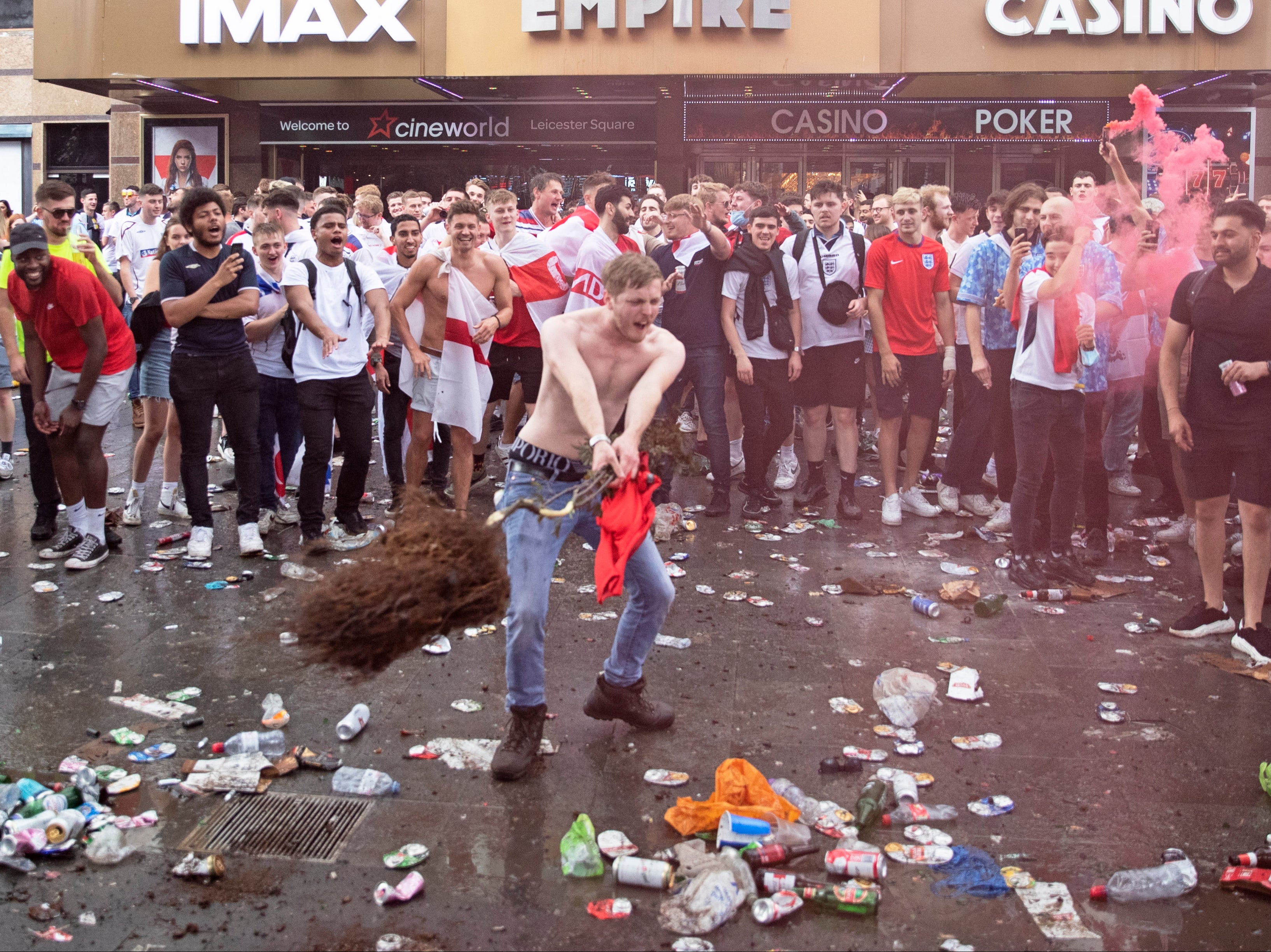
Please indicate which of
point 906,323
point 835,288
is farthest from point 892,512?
point 835,288

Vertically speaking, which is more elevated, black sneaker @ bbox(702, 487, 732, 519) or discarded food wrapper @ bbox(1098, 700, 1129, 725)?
black sneaker @ bbox(702, 487, 732, 519)

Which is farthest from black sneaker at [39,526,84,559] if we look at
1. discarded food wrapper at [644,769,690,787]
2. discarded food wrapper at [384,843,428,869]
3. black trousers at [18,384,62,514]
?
discarded food wrapper at [644,769,690,787]

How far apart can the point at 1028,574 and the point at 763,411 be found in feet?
7.83

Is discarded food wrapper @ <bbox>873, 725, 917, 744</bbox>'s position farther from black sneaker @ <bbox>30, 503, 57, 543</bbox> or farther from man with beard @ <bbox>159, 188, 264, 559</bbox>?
black sneaker @ <bbox>30, 503, 57, 543</bbox>

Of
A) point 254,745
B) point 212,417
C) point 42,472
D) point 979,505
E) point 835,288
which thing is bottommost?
point 254,745

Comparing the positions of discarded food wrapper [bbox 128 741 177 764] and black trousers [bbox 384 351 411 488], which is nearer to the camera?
discarded food wrapper [bbox 128 741 177 764]

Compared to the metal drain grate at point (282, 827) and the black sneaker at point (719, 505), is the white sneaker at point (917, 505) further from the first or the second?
the metal drain grate at point (282, 827)

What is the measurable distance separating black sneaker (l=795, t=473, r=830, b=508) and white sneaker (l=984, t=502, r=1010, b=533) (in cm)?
121

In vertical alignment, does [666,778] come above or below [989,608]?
below

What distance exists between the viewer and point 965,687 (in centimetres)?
539

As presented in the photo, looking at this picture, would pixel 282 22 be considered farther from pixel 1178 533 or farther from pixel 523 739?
pixel 523 739

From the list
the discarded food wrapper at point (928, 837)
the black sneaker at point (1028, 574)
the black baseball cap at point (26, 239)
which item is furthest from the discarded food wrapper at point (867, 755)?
the black baseball cap at point (26, 239)

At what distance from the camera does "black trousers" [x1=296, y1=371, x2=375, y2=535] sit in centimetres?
736

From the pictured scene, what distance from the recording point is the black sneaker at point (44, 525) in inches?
301
